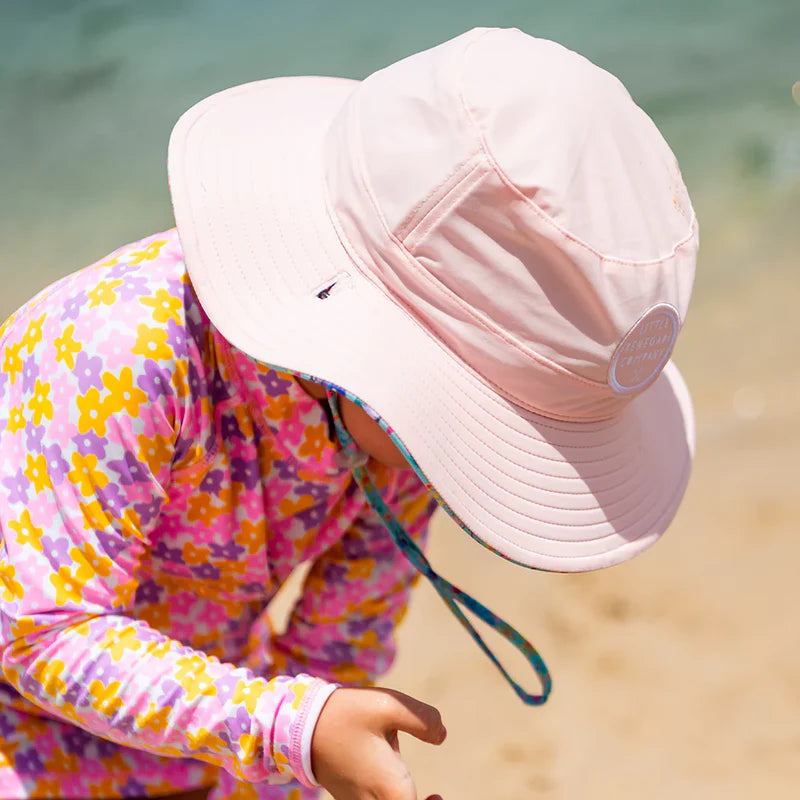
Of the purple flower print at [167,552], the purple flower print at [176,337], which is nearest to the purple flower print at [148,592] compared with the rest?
the purple flower print at [167,552]

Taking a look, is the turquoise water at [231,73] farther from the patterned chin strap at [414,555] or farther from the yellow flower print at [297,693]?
the yellow flower print at [297,693]

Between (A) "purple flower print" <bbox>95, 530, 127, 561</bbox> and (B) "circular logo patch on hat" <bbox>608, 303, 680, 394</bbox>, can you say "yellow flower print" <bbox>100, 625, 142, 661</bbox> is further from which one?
(B) "circular logo patch on hat" <bbox>608, 303, 680, 394</bbox>

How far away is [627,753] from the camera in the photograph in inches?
68.7

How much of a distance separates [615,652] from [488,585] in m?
0.28

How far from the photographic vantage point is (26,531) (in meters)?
0.96

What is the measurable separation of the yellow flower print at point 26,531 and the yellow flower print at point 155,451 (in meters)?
0.11

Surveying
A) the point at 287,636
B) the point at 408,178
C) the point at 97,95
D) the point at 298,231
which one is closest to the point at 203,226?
the point at 298,231

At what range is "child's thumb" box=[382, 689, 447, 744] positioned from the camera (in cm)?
94

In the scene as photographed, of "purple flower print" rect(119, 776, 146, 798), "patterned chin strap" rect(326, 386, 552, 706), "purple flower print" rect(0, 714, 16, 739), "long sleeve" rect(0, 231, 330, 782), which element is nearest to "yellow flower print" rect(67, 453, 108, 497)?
"long sleeve" rect(0, 231, 330, 782)

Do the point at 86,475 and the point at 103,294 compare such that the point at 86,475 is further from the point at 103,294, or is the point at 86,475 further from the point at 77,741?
the point at 77,741

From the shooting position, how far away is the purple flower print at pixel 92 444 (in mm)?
933

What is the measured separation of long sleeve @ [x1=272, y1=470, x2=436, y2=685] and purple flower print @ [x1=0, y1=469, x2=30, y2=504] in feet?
1.47

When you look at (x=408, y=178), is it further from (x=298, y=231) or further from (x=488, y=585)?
(x=488, y=585)

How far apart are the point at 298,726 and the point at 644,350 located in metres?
0.42
